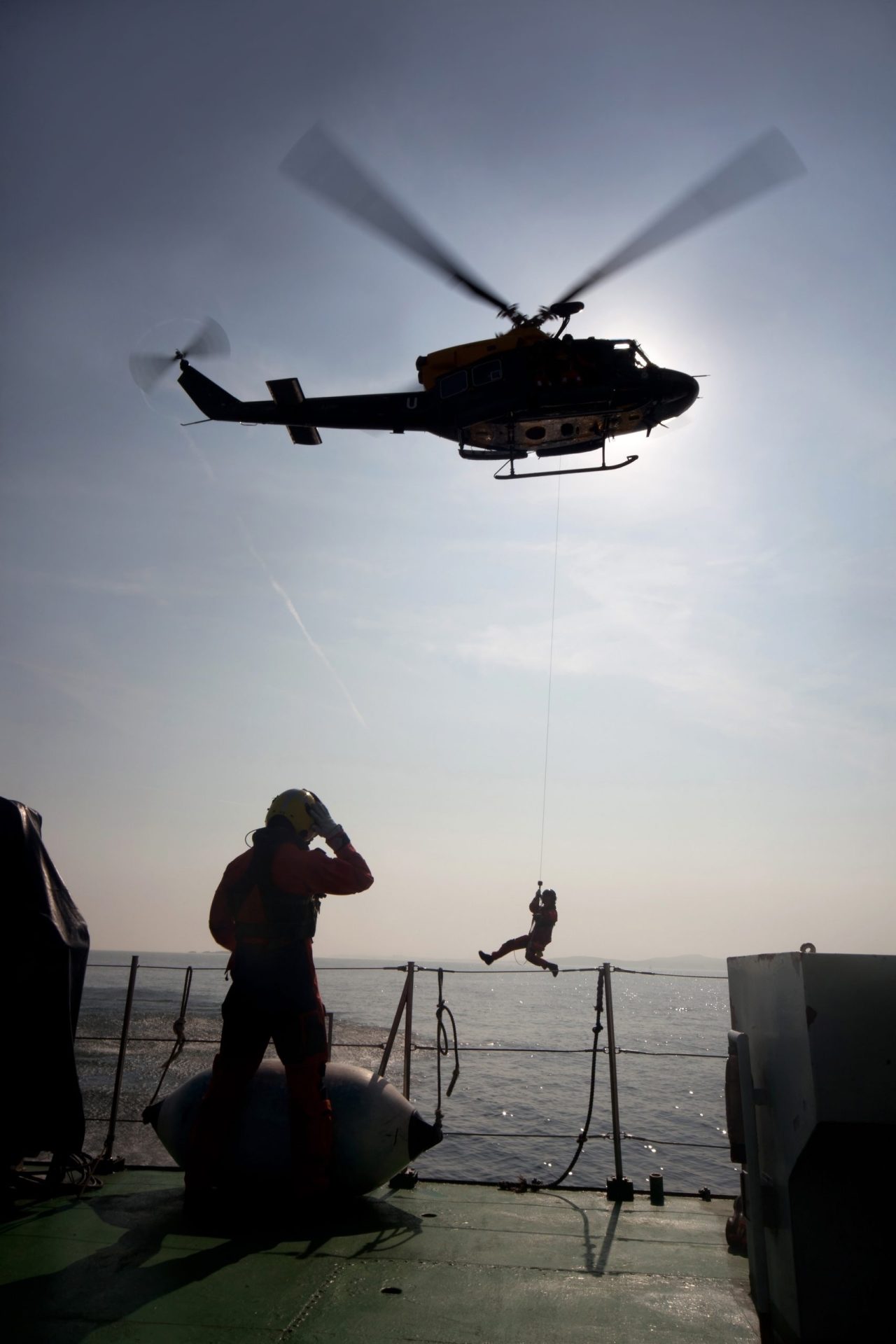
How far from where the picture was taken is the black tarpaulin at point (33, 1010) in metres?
4.09

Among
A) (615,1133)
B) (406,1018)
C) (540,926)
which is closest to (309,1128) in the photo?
(406,1018)

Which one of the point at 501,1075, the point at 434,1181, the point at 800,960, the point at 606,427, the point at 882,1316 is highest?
the point at 606,427

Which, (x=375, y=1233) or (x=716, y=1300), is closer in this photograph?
(x=716, y=1300)

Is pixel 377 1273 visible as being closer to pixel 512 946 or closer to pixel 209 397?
pixel 512 946

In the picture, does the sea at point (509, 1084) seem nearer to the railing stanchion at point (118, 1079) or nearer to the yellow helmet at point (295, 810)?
the railing stanchion at point (118, 1079)

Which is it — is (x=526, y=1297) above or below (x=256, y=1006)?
below

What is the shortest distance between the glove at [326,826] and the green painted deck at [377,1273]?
6.32 ft

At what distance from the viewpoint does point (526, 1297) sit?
11.0 ft

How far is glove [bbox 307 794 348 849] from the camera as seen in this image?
4.75 m

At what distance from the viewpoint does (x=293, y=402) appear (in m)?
11.4

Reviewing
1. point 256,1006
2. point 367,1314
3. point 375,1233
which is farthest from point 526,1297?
point 256,1006

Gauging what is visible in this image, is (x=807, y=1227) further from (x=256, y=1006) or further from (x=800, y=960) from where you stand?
(x=256, y=1006)

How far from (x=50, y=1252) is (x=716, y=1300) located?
2897 mm

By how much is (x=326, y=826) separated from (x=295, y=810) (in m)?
0.22
